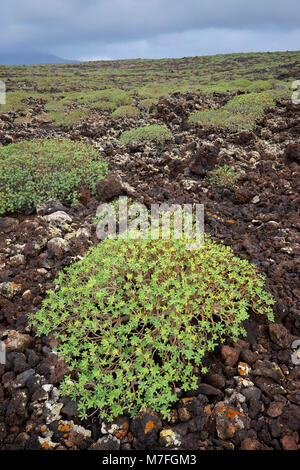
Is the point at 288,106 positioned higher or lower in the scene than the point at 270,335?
higher

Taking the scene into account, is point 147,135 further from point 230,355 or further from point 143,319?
point 230,355

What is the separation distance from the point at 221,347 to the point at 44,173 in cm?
648

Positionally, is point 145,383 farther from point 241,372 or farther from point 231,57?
point 231,57

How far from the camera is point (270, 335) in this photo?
11.1ft

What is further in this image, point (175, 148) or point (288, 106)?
point (288, 106)

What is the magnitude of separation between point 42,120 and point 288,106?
1072 centimetres

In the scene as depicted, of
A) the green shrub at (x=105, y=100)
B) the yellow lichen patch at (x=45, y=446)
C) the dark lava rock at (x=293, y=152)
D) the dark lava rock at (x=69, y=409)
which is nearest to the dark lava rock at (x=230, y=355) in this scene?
the dark lava rock at (x=69, y=409)

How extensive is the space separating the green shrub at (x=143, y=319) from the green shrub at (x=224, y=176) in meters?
3.24

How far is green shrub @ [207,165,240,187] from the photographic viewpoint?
23.0ft

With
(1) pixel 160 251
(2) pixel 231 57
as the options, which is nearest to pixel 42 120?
(1) pixel 160 251

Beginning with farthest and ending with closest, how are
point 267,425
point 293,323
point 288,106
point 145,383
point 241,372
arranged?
point 288,106 → point 293,323 → point 241,372 → point 145,383 → point 267,425

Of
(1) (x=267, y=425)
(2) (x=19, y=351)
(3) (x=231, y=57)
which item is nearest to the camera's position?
(1) (x=267, y=425)

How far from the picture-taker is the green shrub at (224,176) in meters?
7.02

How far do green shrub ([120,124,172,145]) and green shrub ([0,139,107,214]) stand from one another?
6.32 feet
